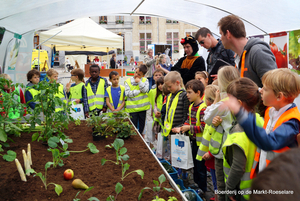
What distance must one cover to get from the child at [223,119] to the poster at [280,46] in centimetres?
309

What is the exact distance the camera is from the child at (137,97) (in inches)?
184

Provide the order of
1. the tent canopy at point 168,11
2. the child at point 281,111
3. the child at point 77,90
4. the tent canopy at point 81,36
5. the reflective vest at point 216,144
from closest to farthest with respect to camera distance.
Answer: the child at point 281,111 → the reflective vest at point 216,144 → the tent canopy at point 168,11 → the child at point 77,90 → the tent canopy at point 81,36

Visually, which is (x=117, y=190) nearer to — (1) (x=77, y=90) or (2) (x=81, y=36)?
(1) (x=77, y=90)

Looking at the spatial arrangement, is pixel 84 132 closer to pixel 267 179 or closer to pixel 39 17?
pixel 267 179

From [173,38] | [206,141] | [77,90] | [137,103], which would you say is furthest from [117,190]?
[173,38]

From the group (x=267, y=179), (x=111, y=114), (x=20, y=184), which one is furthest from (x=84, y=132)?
(x=267, y=179)

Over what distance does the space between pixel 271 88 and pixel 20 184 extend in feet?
6.18

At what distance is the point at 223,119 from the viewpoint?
224cm

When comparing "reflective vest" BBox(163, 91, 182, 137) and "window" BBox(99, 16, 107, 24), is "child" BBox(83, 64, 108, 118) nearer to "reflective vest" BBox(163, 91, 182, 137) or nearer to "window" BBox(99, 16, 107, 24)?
"reflective vest" BBox(163, 91, 182, 137)

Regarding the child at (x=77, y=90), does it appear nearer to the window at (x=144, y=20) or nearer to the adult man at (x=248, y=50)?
the adult man at (x=248, y=50)

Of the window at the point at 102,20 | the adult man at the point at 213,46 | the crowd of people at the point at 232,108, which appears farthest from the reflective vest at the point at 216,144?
the window at the point at 102,20

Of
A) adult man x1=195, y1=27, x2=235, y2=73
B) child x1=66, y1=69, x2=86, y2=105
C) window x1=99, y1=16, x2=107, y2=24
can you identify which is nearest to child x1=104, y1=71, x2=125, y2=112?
child x1=66, y1=69, x2=86, y2=105

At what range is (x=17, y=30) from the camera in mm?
5773

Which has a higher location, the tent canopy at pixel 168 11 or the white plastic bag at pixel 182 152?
the tent canopy at pixel 168 11
